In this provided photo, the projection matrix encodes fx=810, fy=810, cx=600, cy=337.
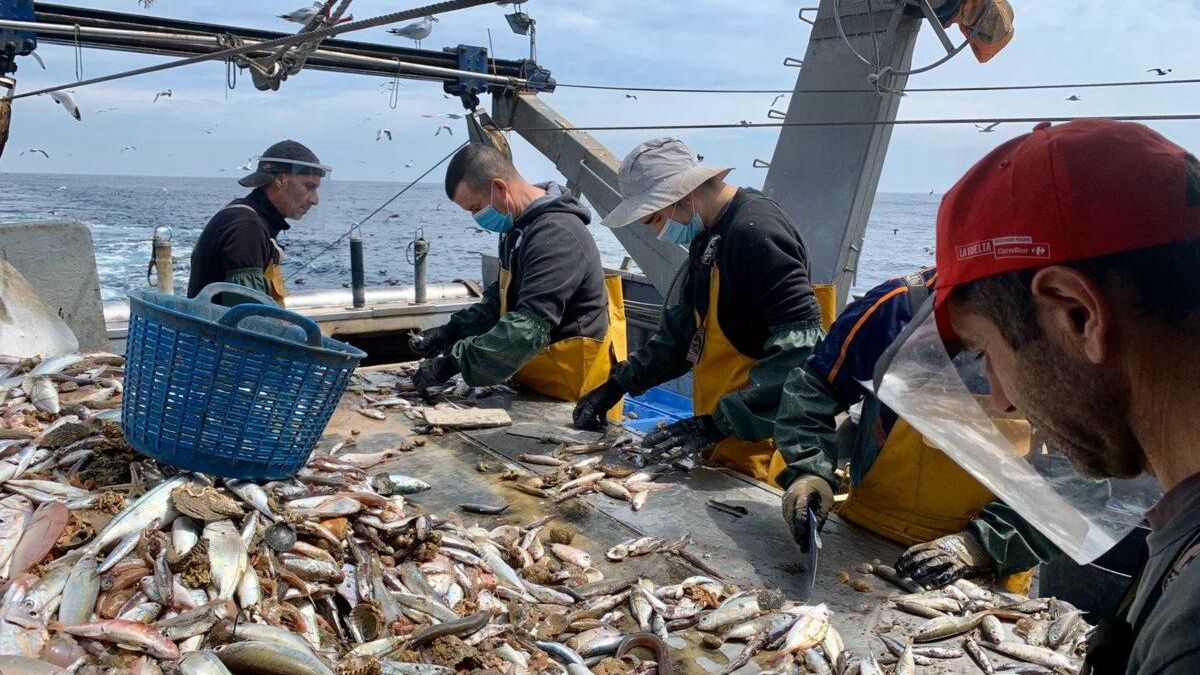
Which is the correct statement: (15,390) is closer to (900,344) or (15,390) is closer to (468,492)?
(468,492)

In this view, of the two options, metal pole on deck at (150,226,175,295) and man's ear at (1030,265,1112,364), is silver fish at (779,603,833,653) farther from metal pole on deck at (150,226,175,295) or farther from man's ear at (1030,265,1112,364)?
metal pole on deck at (150,226,175,295)

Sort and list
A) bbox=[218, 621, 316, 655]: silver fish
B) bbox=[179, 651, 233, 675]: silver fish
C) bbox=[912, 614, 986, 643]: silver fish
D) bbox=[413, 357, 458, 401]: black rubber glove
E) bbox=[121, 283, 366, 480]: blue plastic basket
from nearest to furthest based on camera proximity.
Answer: bbox=[179, 651, 233, 675]: silver fish < bbox=[218, 621, 316, 655]: silver fish < bbox=[912, 614, 986, 643]: silver fish < bbox=[121, 283, 366, 480]: blue plastic basket < bbox=[413, 357, 458, 401]: black rubber glove

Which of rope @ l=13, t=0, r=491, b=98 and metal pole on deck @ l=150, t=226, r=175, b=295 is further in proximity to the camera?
metal pole on deck @ l=150, t=226, r=175, b=295

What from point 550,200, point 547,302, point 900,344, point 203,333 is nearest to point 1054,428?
point 900,344

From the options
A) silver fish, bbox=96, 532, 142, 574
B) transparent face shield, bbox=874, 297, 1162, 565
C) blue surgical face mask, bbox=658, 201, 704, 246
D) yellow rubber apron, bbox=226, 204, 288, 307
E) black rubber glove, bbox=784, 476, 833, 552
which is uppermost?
blue surgical face mask, bbox=658, 201, 704, 246

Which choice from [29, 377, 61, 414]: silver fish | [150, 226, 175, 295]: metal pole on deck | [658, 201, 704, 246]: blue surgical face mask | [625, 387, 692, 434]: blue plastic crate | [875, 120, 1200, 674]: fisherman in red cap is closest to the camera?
[875, 120, 1200, 674]: fisherman in red cap

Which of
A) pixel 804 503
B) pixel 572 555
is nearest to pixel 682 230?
pixel 804 503

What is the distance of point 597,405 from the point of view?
16.6 ft

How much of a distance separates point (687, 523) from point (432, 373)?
2.56 meters

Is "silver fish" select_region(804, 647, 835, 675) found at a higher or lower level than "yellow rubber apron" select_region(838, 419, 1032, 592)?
lower

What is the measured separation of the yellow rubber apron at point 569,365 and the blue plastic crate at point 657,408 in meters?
2.55

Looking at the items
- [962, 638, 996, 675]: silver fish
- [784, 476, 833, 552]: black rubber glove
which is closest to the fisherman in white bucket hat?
[784, 476, 833, 552]: black rubber glove

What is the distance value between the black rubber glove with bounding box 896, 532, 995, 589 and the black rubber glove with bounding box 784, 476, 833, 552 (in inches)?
14.0

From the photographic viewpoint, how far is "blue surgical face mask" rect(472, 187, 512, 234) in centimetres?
571
